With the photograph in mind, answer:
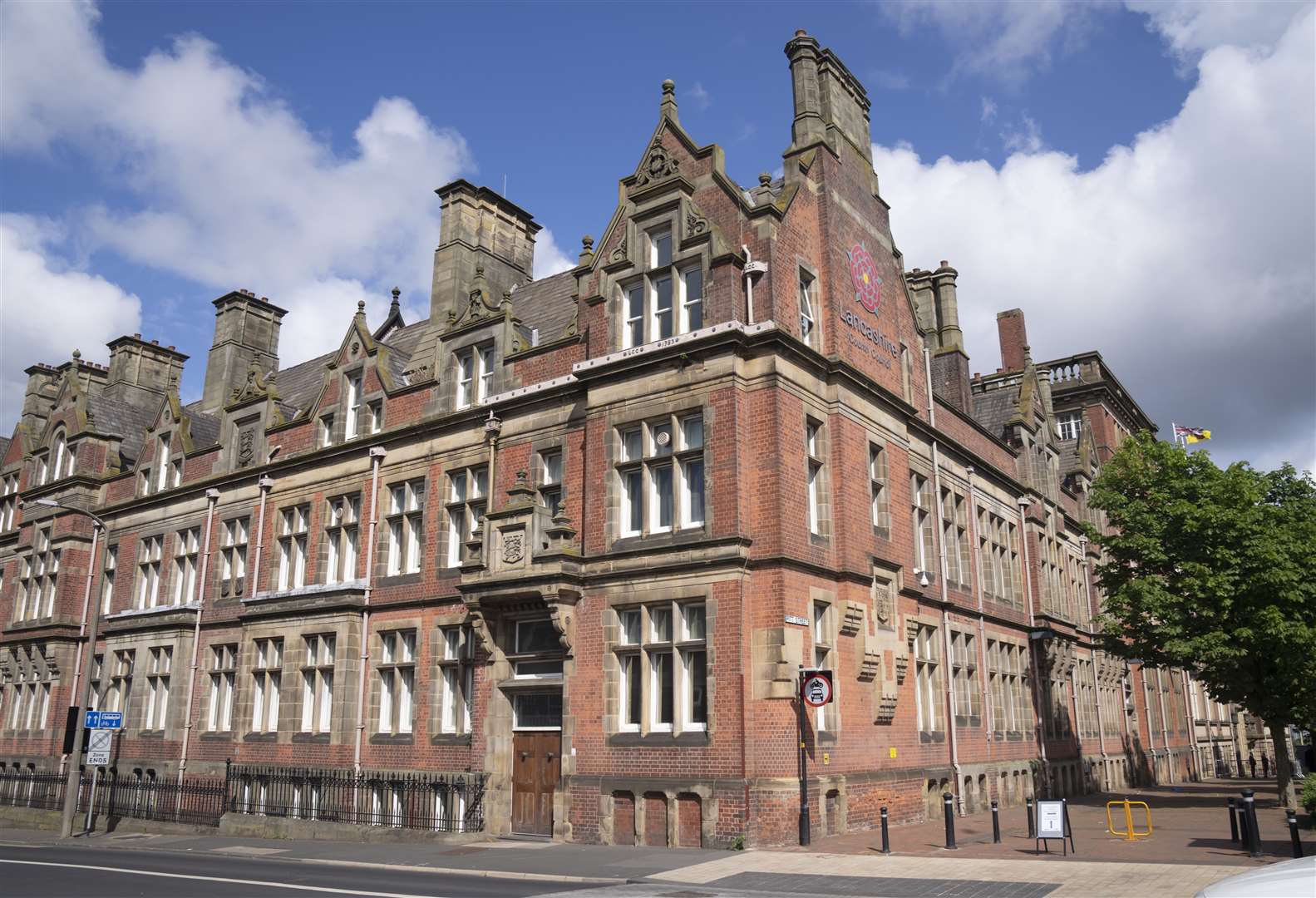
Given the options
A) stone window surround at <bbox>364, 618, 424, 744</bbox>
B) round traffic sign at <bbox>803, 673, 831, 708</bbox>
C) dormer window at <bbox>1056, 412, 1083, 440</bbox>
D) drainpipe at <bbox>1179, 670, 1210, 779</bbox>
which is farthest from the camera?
dormer window at <bbox>1056, 412, 1083, 440</bbox>

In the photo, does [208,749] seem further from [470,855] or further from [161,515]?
[470,855]

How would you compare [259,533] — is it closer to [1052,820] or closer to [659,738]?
[659,738]

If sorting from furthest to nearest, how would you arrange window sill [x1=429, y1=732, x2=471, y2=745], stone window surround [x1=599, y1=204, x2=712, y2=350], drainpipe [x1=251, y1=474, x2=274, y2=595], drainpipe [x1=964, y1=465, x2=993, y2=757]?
1. drainpipe [x1=251, y1=474, x2=274, y2=595]
2. drainpipe [x1=964, y1=465, x2=993, y2=757]
3. window sill [x1=429, y1=732, x2=471, y2=745]
4. stone window surround [x1=599, y1=204, x2=712, y2=350]

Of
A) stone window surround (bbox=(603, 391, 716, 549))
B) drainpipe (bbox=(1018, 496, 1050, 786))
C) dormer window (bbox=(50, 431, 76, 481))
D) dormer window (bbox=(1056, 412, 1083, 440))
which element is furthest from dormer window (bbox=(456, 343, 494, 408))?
dormer window (bbox=(1056, 412, 1083, 440))

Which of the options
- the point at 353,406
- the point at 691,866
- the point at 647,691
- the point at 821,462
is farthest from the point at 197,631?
the point at 691,866

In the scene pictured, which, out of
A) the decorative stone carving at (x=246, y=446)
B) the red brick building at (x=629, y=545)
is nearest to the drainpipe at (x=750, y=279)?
the red brick building at (x=629, y=545)

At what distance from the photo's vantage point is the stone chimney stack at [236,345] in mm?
40938

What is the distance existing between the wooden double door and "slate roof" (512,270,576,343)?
10503 mm

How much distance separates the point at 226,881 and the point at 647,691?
8.48m

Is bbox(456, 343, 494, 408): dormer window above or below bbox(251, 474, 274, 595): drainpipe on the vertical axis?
above

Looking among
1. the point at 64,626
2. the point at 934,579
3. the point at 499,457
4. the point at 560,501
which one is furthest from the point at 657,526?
the point at 64,626

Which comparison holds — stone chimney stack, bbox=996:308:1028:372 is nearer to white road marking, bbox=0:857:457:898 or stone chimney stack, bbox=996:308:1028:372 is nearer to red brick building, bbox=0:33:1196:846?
red brick building, bbox=0:33:1196:846

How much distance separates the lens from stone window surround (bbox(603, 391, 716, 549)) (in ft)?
68.8

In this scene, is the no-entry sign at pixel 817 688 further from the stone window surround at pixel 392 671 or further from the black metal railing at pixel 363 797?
the stone window surround at pixel 392 671
